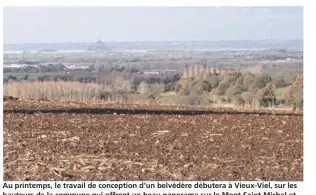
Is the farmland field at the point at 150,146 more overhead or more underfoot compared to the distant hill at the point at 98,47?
more underfoot

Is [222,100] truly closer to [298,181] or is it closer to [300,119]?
[300,119]

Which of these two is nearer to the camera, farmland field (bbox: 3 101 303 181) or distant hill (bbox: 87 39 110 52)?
farmland field (bbox: 3 101 303 181)

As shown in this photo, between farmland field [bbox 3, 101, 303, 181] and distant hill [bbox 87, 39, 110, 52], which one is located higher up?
distant hill [bbox 87, 39, 110, 52]

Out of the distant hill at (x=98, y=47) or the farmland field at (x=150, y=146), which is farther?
the distant hill at (x=98, y=47)

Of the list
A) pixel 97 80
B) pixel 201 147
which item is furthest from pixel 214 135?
pixel 97 80
